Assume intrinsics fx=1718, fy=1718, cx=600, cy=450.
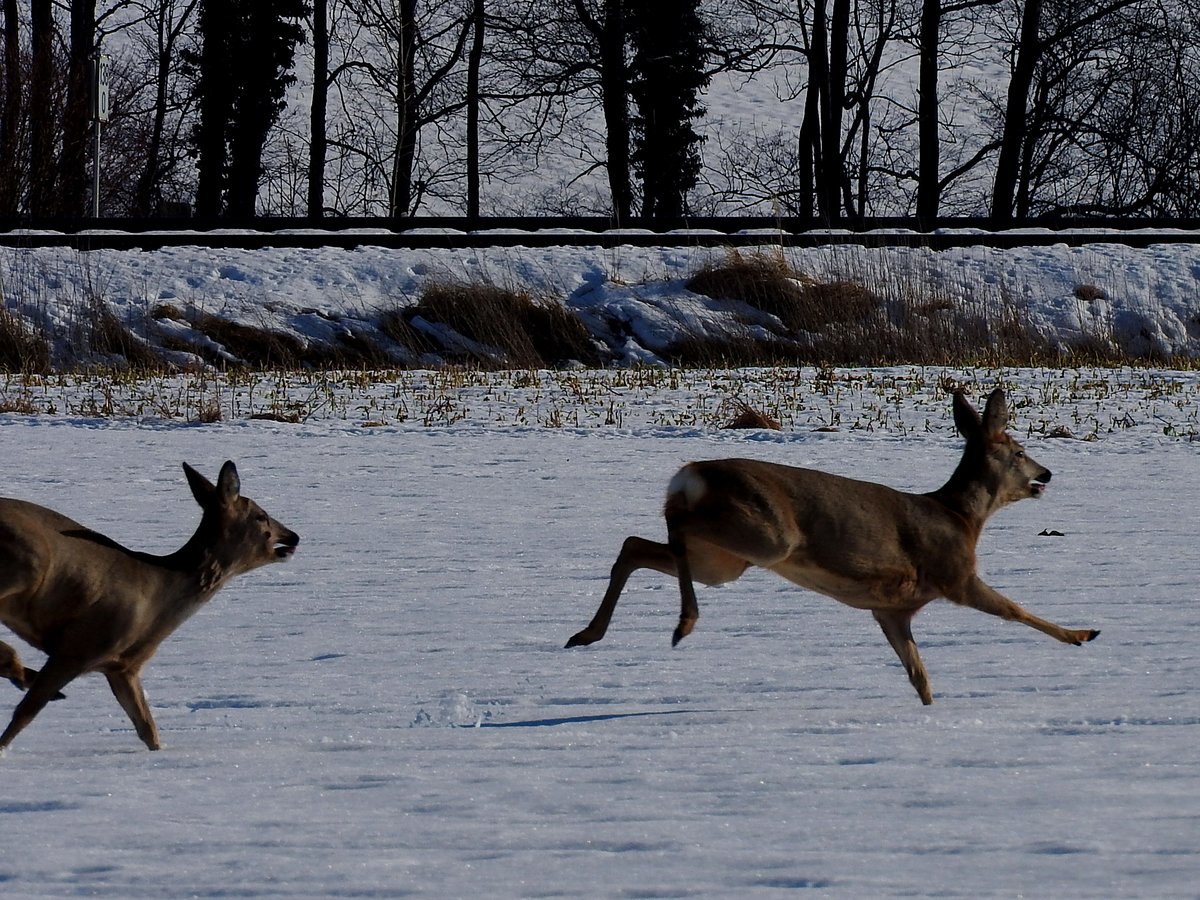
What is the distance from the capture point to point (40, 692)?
4859mm

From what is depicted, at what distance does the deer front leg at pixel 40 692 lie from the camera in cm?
485

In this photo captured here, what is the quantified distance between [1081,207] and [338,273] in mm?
20893

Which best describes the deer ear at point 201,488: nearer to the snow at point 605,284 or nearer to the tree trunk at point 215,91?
the snow at point 605,284

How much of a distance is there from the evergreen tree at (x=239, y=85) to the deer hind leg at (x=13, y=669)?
37.4 metres

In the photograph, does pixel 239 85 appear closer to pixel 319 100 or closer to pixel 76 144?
pixel 319 100

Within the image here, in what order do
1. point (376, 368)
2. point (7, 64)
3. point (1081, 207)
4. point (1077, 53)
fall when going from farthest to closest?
1. point (1081, 207)
2. point (1077, 53)
3. point (7, 64)
4. point (376, 368)

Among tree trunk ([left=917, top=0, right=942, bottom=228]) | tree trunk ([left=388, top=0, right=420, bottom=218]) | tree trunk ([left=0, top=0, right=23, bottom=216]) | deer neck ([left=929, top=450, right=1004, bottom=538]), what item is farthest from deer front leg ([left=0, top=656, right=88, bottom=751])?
tree trunk ([left=388, top=0, right=420, bottom=218])

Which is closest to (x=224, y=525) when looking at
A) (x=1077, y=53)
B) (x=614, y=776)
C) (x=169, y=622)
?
(x=169, y=622)

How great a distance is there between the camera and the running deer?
5.66m

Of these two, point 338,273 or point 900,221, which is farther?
point 900,221

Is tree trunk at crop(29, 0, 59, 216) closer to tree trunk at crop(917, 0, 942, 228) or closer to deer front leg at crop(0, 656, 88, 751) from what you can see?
tree trunk at crop(917, 0, 942, 228)

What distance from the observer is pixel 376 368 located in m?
18.6

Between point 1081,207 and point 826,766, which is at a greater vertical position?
point 1081,207

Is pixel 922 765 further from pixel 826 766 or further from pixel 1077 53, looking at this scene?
pixel 1077 53
